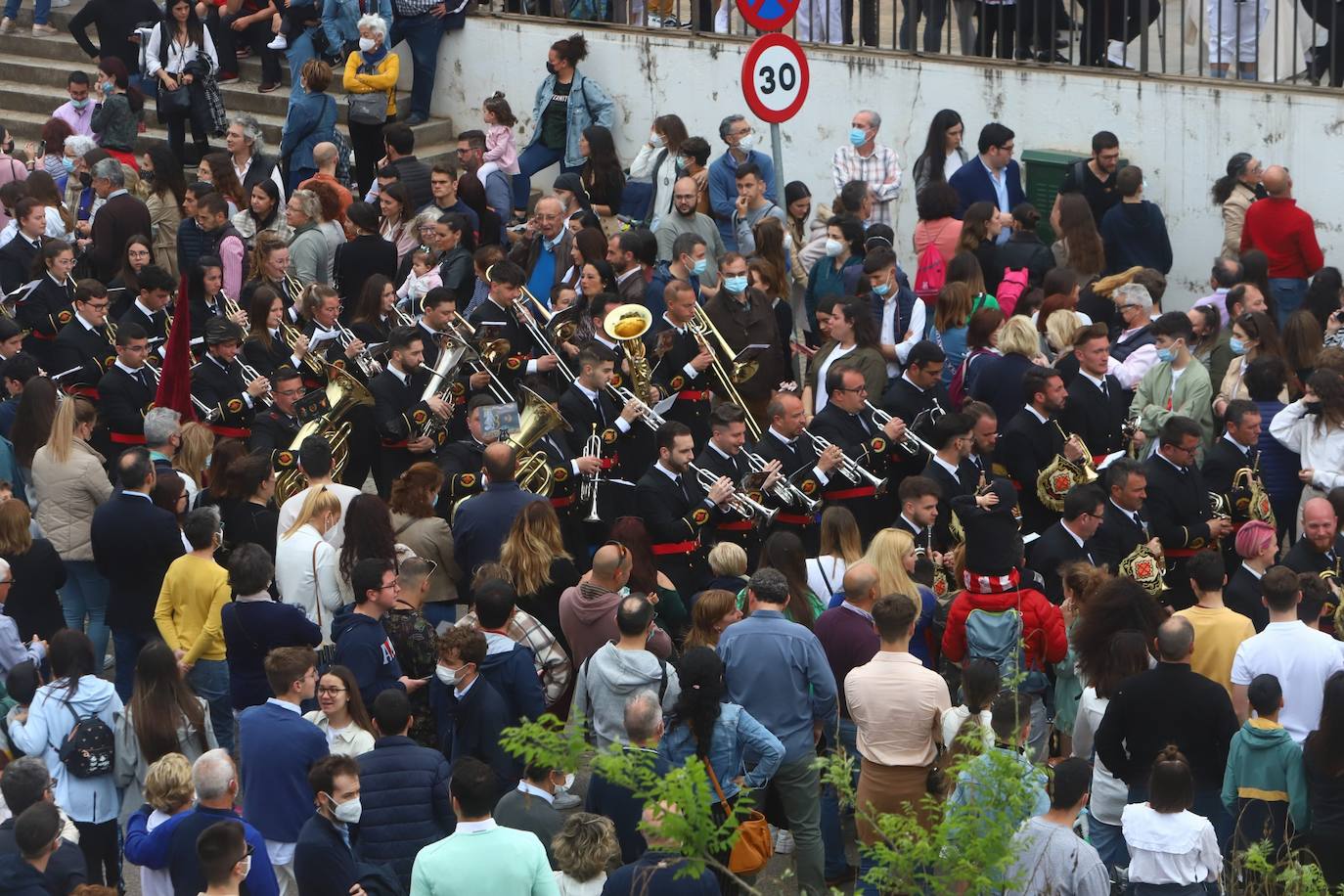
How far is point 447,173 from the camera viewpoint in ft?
48.0

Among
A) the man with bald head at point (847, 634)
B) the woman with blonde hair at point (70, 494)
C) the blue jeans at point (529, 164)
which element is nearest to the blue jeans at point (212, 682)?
the woman with blonde hair at point (70, 494)

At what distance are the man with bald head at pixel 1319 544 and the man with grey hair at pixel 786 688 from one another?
8.50 feet

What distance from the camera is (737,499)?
1058 centimetres

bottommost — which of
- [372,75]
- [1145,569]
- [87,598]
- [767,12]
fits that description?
[87,598]

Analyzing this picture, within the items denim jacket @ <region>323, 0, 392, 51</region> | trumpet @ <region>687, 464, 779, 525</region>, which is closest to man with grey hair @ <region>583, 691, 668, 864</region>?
trumpet @ <region>687, 464, 779, 525</region>

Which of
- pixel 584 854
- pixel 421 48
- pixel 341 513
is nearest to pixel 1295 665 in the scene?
pixel 584 854

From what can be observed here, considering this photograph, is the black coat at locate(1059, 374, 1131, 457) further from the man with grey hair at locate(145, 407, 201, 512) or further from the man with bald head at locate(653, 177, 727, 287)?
the man with grey hair at locate(145, 407, 201, 512)

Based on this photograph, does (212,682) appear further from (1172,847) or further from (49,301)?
(49,301)

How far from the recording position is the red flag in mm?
11680

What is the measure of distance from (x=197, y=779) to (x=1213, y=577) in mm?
4252

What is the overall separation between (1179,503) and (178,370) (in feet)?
18.4

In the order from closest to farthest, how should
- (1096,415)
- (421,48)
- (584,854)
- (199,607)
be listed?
1. (584,854)
2. (199,607)
3. (1096,415)
4. (421,48)

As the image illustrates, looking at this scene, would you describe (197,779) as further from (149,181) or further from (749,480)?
(149,181)

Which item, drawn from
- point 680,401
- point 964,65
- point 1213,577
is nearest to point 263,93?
point 964,65
